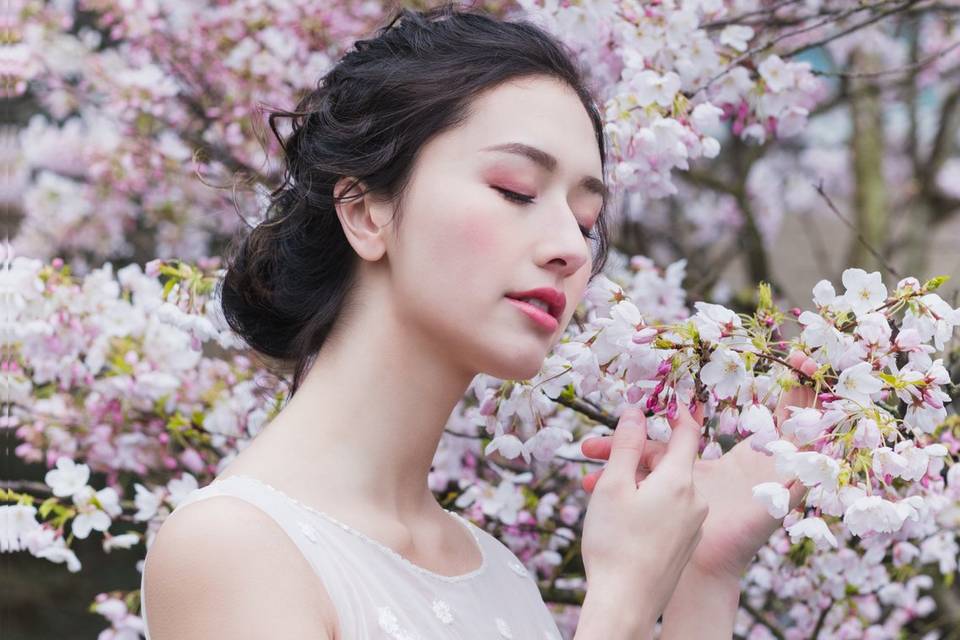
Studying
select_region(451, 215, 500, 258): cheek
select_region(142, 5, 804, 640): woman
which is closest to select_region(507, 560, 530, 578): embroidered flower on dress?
select_region(142, 5, 804, 640): woman

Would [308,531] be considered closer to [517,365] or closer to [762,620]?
[517,365]

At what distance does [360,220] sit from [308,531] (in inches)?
16.7

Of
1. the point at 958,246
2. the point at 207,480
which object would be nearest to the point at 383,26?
the point at 207,480

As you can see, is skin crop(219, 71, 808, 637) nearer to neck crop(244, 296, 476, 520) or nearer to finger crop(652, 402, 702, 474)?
neck crop(244, 296, 476, 520)

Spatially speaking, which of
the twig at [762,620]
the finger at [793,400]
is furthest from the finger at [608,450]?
the twig at [762,620]

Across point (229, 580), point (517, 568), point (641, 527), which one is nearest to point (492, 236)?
point (641, 527)

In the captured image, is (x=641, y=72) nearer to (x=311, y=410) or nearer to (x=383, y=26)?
(x=383, y=26)

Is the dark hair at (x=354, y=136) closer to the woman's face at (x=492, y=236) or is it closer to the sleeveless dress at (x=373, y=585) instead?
the woman's face at (x=492, y=236)

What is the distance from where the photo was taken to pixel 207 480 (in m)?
2.70

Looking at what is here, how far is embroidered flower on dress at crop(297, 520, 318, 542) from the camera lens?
55.4 inches

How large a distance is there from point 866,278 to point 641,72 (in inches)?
32.4

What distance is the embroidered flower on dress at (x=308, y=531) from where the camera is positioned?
1407mm

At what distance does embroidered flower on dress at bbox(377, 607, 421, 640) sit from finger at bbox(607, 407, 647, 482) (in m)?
0.32

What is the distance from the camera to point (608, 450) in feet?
5.30
